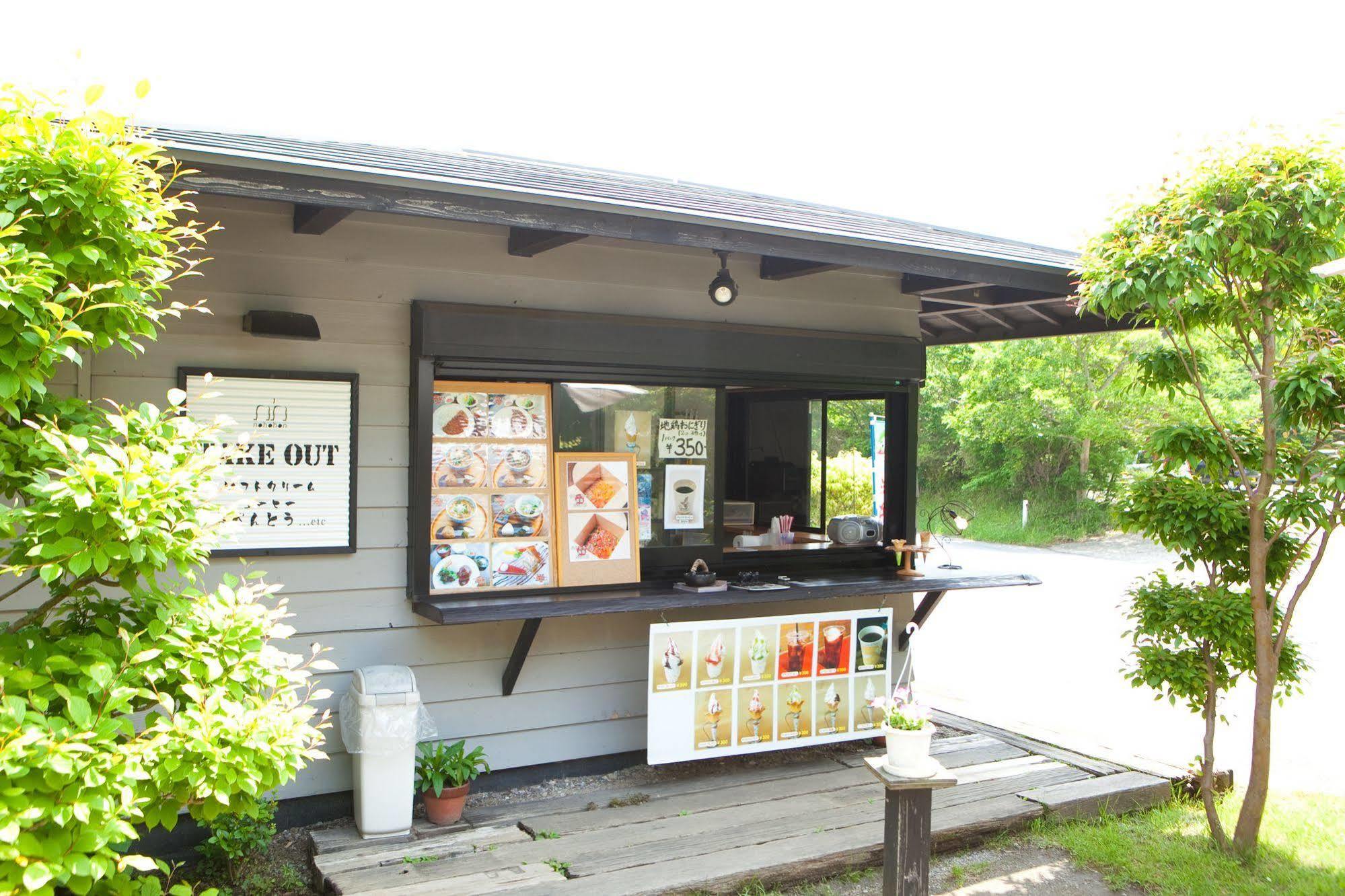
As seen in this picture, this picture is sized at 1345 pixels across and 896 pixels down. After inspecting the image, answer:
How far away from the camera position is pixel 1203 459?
14.4 feet

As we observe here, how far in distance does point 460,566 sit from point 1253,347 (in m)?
3.59

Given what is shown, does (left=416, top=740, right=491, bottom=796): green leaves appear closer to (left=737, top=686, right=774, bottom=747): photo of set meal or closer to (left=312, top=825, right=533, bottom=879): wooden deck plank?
(left=312, top=825, right=533, bottom=879): wooden deck plank

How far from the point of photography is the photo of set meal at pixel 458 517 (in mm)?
4605

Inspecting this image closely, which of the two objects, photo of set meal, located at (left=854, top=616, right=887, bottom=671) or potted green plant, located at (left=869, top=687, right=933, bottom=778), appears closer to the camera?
potted green plant, located at (left=869, top=687, right=933, bottom=778)

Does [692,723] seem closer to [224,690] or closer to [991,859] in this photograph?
[991,859]

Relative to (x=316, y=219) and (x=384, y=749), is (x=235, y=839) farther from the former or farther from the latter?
(x=316, y=219)

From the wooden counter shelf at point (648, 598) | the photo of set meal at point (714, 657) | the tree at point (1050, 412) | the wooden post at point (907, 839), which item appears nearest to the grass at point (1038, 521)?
the tree at point (1050, 412)

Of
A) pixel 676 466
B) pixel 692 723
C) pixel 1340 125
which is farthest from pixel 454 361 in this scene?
pixel 1340 125

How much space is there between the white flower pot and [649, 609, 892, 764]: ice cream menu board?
5.14ft

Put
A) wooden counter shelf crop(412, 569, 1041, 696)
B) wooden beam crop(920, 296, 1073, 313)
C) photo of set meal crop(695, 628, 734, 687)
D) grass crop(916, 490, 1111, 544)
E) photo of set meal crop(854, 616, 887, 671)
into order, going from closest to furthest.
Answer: wooden counter shelf crop(412, 569, 1041, 696), photo of set meal crop(695, 628, 734, 687), photo of set meal crop(854, 616, 887, 671), wooden beam crop(920, 296, 1073, 313), grass crop(916, 490, 1111, 544)

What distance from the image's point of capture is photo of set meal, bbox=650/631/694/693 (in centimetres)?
480

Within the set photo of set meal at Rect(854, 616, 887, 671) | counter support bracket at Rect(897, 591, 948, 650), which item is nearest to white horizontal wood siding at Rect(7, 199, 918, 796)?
photo of set meal at Rect(854, 616, 887, 671)

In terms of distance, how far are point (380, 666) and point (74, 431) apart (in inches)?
82.8

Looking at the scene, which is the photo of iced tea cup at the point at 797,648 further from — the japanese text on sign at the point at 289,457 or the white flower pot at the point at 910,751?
the japanese text on sign at the point at 289,457
